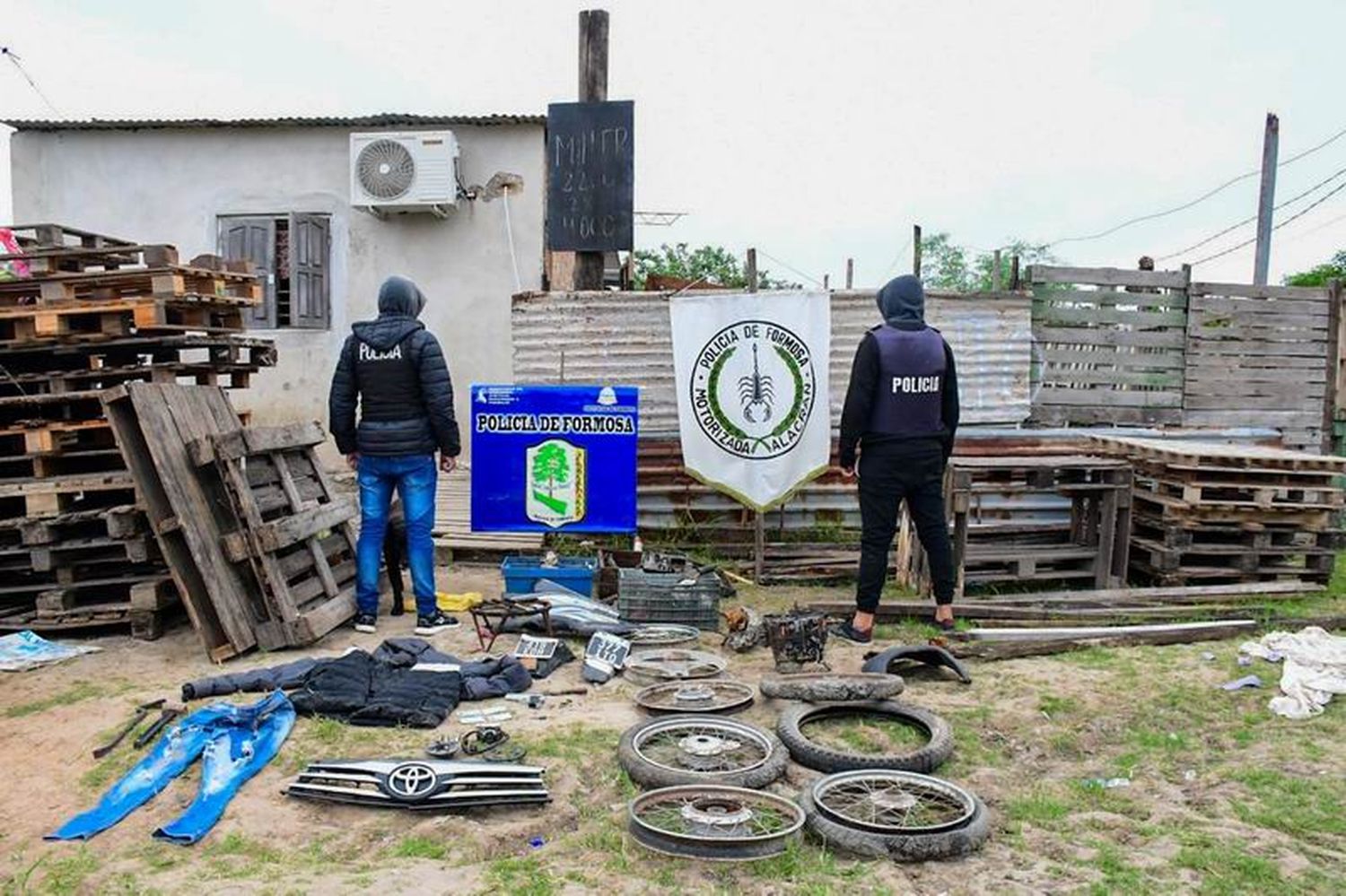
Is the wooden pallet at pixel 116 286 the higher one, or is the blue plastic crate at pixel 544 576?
the wooden pallet at pixel 116 286

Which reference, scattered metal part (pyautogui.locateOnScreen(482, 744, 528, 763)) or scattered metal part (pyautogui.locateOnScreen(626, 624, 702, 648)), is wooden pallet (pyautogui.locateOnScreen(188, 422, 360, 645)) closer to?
scattered metal part (pyautogui.locateOnScreen(626, 624, 702, 648))

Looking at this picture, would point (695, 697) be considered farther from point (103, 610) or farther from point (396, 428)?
point (103, 610)

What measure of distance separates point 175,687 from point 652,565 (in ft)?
10.3

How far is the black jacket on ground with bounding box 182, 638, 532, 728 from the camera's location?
4.70 m

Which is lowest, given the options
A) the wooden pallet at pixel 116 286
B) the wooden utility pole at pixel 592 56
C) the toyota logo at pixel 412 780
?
the toyota logo at pixel 412 780

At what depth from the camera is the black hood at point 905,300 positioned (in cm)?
623

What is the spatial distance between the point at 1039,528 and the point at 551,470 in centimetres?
434

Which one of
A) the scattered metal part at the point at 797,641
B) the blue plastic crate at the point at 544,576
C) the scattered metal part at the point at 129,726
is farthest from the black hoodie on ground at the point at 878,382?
the scattered metal part at the point at 129,726

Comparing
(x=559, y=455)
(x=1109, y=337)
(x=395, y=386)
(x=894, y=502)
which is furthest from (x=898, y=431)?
(x=1109, y=337)

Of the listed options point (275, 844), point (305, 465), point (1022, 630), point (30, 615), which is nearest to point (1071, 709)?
point (1022, 630)

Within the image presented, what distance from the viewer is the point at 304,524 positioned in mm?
6277

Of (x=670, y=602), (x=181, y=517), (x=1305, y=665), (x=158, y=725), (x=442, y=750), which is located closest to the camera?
(x=442, y=750)

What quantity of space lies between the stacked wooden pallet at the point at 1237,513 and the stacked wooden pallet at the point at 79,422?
7616mm

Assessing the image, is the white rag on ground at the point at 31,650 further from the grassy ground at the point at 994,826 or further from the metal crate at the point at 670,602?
the metal crate at the point at 670,602
